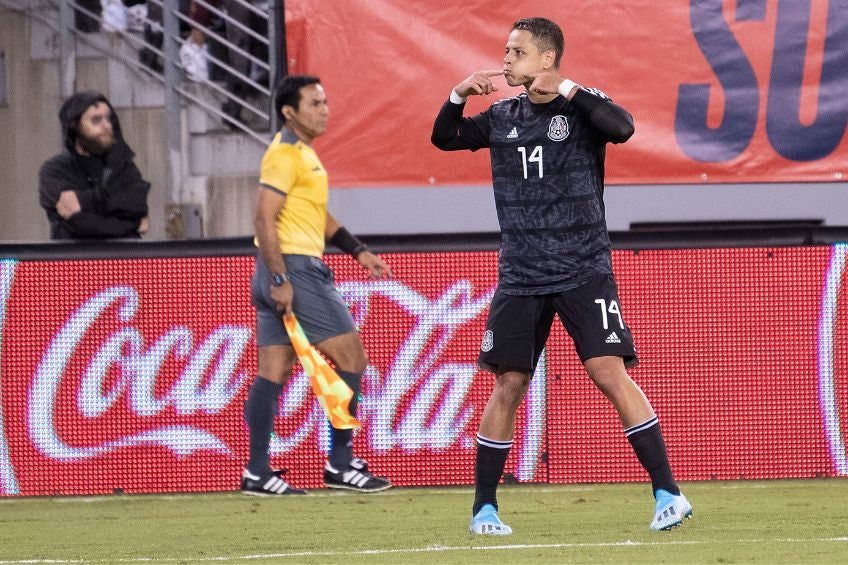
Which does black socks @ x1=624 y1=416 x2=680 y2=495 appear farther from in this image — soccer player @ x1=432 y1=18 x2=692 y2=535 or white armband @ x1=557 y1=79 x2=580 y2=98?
white armband @ x1=557 y1=79 x2=580 y2=98

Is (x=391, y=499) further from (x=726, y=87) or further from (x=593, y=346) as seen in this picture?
(x=726, y=87)

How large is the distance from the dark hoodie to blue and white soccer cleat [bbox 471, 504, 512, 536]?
328 centimetres

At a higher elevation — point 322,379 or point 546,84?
point 546,84

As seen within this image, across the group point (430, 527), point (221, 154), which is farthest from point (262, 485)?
point (221, 154)

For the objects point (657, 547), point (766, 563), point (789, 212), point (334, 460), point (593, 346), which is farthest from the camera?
point (789, 212)

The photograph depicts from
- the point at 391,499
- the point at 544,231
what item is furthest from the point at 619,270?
the point at 544,231

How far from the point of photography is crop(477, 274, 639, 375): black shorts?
20.6 feet

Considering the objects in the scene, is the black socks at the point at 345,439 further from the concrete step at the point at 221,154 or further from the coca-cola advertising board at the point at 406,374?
the concrete step at the point at 221,154

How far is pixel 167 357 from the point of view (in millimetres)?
8602

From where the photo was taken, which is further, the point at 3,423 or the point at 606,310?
the point at 3,423

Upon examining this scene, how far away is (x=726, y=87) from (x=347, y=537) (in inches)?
159

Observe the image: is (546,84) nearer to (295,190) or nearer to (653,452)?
(653,452)

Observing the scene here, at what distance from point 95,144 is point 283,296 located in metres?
1.72

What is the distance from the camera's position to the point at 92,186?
8797mm
